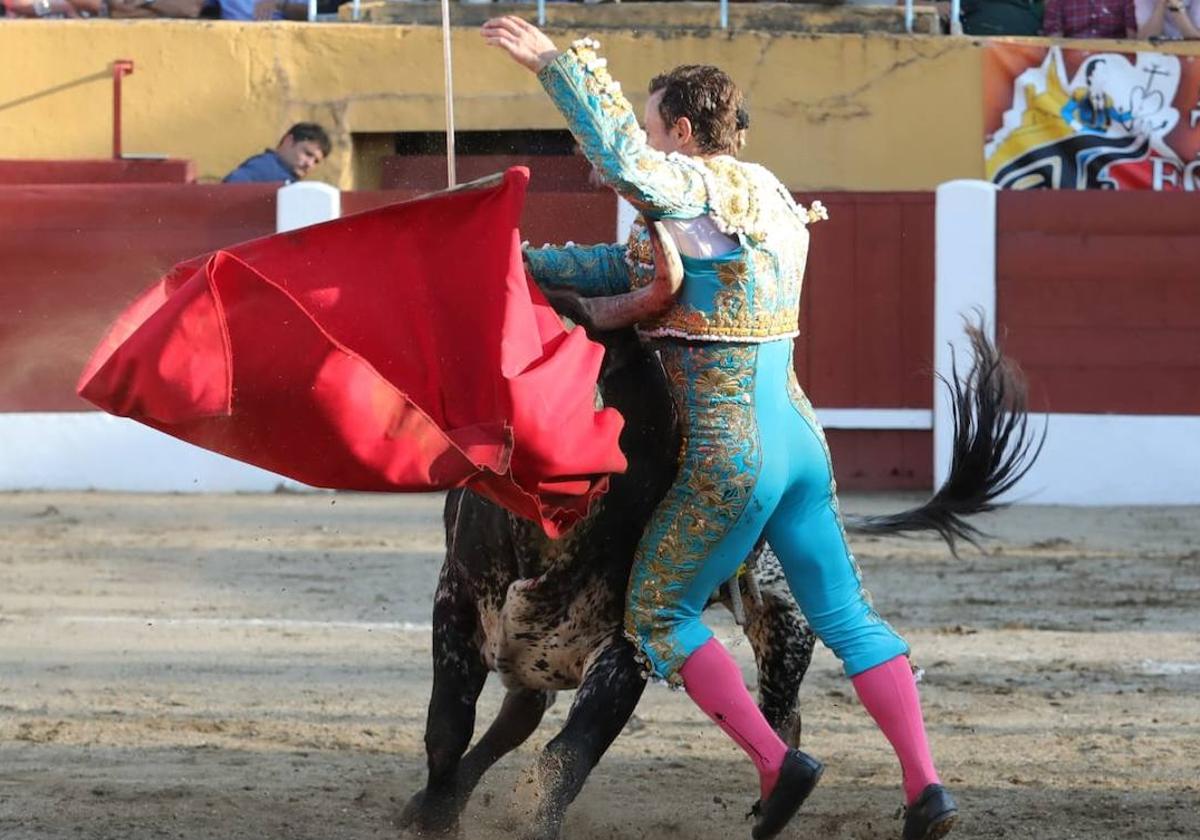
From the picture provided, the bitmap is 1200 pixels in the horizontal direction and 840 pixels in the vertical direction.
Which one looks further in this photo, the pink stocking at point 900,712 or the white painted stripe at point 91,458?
the white painted stripe at point 91,458

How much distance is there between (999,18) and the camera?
9.67 metres

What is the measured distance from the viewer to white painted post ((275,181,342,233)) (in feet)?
27.5

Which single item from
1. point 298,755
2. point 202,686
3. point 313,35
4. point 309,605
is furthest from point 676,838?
point 313,35

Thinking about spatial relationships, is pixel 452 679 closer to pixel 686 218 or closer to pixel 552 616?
pixel 552 616

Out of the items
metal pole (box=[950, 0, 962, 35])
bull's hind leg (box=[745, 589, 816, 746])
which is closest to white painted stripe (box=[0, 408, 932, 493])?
metal pole (box=[950, 0, 962, 35])

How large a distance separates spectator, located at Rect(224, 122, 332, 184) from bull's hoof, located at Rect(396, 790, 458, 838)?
5703 mm

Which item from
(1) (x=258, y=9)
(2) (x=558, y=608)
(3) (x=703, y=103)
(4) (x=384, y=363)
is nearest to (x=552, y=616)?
(2) (x=558, y=608)

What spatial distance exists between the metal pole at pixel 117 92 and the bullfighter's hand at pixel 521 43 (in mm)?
7374

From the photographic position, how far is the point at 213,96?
32.2ft

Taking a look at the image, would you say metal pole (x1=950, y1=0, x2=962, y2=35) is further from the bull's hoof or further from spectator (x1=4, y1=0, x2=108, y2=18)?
the bull's hoof

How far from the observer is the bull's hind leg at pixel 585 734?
9.53ft

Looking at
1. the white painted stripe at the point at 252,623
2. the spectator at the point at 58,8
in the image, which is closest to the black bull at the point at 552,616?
the white painted stripe at the point at 252,623

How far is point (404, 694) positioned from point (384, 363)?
2001 mm

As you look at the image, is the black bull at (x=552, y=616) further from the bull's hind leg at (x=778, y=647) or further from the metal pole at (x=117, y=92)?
the metal pole at (x=117, y=92)
